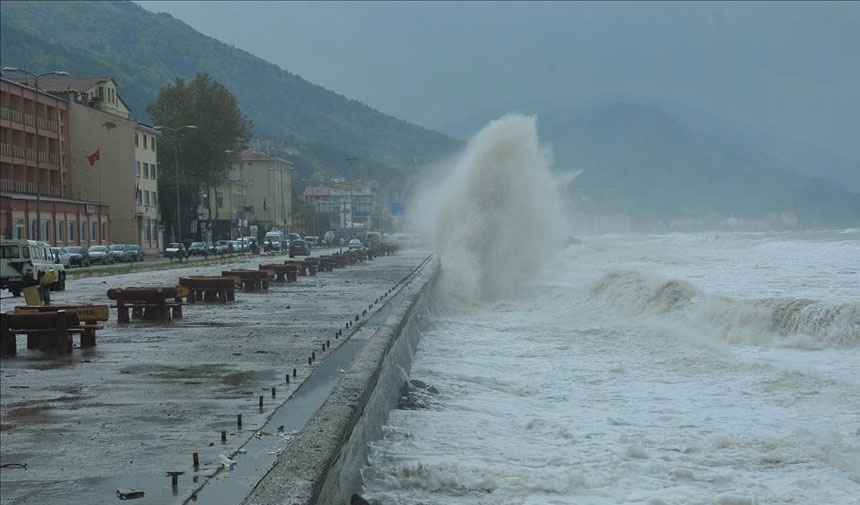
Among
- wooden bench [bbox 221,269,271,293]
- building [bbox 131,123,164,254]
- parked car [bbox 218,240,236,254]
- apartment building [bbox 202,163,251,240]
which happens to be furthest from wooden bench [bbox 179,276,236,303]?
apartment building [bbox 202,163,251,240]

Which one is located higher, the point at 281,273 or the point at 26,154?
the point at 26,154

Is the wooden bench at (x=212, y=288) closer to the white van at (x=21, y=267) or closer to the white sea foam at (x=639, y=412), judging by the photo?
the white sea foam at (x=639, y=412)

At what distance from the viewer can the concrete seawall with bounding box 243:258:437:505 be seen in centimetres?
589

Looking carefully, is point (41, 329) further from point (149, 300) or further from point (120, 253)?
point (120, 253)

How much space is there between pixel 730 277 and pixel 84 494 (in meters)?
31.9

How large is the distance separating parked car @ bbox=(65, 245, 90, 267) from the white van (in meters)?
23.5

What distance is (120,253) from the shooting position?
6900 centimetres

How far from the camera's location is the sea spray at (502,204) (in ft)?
158

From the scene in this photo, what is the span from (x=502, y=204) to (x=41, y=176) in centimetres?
4170

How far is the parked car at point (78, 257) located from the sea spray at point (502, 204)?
19.8m

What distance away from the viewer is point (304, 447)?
6.82 meters

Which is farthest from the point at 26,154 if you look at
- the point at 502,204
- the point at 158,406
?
the point at 158,406

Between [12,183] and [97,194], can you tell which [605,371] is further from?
[97,194]

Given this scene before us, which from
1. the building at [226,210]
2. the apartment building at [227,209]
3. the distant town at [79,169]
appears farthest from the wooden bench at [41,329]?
the apartment building at [227,209]
